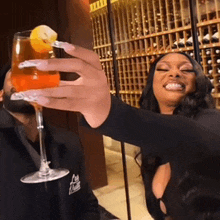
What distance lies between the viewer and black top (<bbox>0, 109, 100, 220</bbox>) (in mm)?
1184

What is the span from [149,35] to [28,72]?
2.60 m

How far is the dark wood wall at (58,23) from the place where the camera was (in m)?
2.95

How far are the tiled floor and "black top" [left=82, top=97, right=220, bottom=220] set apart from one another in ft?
7.52

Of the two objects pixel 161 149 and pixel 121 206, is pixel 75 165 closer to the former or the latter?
pixel 161 149

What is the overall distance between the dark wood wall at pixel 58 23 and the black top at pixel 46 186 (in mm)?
1675

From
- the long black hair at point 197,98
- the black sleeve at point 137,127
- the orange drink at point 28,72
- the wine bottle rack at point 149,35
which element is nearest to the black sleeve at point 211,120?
the long black hair at point 197,98

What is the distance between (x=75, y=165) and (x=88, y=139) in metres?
1.89

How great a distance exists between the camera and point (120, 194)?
3238 millimetres

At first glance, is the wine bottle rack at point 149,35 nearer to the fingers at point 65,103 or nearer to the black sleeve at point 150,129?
the black sleeve at point 150,129

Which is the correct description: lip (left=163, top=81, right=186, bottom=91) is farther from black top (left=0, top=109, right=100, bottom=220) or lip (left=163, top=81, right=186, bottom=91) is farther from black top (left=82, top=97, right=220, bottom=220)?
black top (left=82, top=97, right=220, bottom=220)

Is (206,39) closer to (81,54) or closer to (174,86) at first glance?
(174,86)

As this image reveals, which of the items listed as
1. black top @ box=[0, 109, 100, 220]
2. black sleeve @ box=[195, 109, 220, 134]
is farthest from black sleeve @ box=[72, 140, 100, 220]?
black sleeve @ box=[195, 109, 220, 134]

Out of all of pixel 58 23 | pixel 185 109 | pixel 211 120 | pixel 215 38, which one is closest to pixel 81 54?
pixel 211 120

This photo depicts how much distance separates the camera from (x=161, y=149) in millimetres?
609
